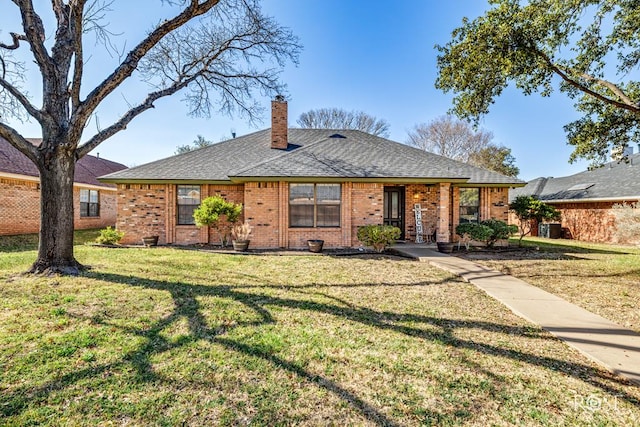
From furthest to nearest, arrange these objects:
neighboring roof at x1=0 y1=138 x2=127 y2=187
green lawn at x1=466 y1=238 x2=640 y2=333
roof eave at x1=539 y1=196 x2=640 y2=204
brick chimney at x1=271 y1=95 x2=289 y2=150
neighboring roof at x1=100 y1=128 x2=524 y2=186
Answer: roof eave at x1=539 y1=196 x2=640 y2=204, brick chimney at x1=271 y1=95 x2=289 y2=150, neighboring roof at x1=0 y1=138 x2=127 y2=187, neighboring roof at x1=100 y1=128 x2=524 y2=186, green lawn at x1=466 y1=238 x2=640 y2=333

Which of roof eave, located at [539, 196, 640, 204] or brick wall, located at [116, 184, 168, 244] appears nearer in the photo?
brick wall, located at [116, 184, 168, 244]

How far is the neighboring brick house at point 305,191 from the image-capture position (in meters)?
10.8

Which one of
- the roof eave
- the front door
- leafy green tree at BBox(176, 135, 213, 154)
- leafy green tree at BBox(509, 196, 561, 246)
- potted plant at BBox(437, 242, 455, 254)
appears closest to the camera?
potted plant at BBox(437, 242, 455, 254)

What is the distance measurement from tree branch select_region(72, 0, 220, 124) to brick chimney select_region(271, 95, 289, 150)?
6406mm

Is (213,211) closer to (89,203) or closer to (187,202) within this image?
(187,202)

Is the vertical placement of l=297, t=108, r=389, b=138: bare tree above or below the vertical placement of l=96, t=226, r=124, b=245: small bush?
above

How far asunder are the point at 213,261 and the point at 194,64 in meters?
6.54

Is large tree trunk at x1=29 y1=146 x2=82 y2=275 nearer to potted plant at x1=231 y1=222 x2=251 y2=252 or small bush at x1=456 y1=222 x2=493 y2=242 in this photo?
potted plant at x1=231 y1=222 x2=251 y2=252

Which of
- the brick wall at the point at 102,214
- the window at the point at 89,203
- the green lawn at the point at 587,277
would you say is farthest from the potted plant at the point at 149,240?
the green lawn at the point at 587,277

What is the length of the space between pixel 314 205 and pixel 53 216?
7.28m

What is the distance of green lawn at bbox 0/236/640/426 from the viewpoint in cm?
241

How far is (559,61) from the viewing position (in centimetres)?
859

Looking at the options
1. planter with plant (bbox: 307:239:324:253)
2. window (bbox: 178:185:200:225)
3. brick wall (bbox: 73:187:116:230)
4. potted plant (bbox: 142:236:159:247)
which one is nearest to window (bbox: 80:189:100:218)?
brick wall (bbox: 73:187:116:230)

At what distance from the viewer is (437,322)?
4270 millimetres
